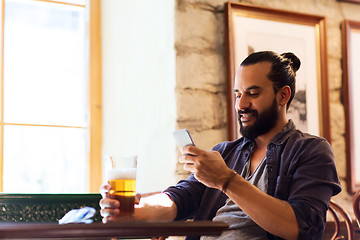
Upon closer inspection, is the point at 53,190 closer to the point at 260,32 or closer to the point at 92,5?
the point at 92,5

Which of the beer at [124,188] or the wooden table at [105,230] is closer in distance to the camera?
the wooden table at [105,230]

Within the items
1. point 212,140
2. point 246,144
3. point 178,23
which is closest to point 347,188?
point 212,140

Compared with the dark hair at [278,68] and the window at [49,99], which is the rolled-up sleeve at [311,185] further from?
the window at [49,99]

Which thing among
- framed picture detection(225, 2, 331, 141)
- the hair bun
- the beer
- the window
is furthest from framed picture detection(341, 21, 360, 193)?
the beer

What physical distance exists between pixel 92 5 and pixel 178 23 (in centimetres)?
70

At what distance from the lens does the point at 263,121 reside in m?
2.14

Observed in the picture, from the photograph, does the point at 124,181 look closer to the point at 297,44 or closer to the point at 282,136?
the point at 282,136

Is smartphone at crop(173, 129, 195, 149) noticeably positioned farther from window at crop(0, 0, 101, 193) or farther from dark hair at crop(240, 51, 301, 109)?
window at crop(0, 0, 101, 193)

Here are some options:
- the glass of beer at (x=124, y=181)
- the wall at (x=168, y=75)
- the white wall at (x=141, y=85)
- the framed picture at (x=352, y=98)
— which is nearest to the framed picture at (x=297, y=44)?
the wall at (x=168, y=75)

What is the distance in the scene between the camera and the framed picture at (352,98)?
10.3 ft

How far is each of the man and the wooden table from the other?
11.0 inches

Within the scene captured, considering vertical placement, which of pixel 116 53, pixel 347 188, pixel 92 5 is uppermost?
pixel 92 5

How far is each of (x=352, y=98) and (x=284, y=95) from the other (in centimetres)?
113

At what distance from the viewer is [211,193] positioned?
224cm
